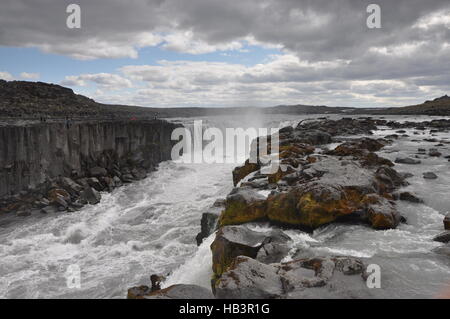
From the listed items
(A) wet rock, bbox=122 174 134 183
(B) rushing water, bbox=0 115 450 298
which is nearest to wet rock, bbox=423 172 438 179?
(B) rushing water, bbox=0 115 450 298

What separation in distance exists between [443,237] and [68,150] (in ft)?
78.1

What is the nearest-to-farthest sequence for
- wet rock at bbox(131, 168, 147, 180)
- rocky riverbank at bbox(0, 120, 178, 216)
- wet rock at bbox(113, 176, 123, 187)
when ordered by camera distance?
rocky riverbank at bbox(0, 120, 178, 216) < wet rock at bbox(113, 176, 123, 187) < wet rock at bbox(131, 168, 147, 180)

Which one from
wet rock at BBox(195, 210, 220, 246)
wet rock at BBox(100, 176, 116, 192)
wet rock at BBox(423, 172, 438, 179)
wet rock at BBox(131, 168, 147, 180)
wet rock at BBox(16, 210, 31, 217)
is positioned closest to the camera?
wet rock at BBox(195, 210, 220, 246)

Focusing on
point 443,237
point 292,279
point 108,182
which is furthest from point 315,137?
point 292,279

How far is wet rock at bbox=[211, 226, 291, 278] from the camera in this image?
8766mm

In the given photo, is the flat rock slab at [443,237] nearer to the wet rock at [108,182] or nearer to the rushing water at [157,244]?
the rushing water at [157,244]

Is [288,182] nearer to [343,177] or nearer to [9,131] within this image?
[343,177]

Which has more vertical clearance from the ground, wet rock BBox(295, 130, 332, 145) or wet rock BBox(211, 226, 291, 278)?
wet rock BBox(295, 130, 332, 145)

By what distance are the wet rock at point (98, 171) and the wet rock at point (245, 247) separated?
746 inches

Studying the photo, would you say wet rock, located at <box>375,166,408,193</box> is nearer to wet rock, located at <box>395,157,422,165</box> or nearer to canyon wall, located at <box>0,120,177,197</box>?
wet rock, located at <box>395,157,422,165</box>

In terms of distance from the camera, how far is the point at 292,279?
6914 mm

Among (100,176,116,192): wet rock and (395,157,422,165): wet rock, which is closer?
(395,157,422,165): wet rock

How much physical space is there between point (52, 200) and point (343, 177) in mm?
17196
